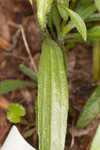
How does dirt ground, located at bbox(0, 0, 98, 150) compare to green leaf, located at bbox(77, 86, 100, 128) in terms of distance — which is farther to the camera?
dirt ground, located at bbox(0, 0, 98, 150)

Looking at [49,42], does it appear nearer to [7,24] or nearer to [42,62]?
[42,62]

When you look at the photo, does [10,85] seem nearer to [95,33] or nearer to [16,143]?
[16,143]

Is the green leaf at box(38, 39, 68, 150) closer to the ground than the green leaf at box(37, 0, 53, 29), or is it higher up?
closer to the ground

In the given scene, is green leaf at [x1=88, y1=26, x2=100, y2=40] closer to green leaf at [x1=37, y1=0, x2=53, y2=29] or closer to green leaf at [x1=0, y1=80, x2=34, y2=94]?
green leaf at [x1=37, y1=0, x2=53, y2=29]

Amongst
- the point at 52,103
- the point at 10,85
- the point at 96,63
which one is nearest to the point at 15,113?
the point at 10,85

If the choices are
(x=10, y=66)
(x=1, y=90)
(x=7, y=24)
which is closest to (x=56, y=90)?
(x=1, y=90)

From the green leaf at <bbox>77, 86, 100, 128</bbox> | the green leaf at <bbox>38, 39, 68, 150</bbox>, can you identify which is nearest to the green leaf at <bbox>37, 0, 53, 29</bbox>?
the green leaf at <bbox>38, 39, 68, 150</bbox>
